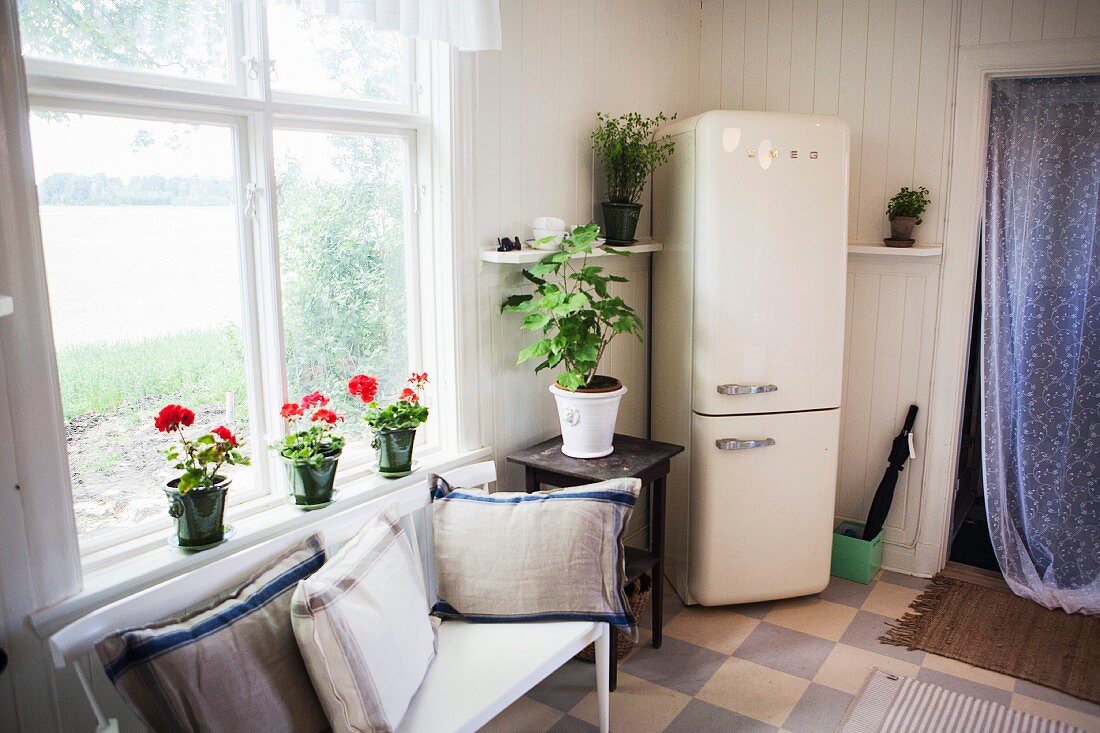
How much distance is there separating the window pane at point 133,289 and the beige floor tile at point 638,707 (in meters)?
1.36

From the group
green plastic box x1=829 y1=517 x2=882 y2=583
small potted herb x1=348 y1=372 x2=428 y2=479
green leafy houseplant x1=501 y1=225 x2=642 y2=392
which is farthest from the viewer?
green plastic box x1=829 y1=517 x2=882 y2=583

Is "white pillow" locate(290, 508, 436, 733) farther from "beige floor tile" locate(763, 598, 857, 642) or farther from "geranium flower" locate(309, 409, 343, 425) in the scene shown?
"beige floor tile" locate(763, 598, 857, 642)

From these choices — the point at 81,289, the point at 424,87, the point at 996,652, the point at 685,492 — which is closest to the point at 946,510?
the point at 996,652

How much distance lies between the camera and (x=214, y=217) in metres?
2.11

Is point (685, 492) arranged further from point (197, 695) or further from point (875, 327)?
point (197, 695)

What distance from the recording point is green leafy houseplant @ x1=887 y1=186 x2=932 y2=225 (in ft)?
10.6

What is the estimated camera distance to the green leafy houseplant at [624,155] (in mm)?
3059

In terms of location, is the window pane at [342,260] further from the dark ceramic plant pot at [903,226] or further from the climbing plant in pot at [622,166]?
the dark ceramic plant pot at [903,226]

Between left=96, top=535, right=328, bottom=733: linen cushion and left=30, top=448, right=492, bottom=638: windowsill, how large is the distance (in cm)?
21

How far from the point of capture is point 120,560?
190 centimetres

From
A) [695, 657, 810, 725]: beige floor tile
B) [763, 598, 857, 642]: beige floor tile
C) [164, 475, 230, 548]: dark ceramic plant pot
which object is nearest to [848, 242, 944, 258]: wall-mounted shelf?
[763, 598, 857, 642]: beige floor tile

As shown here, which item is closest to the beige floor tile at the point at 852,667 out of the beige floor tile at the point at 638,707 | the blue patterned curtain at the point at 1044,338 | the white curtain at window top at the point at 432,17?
the beige floor tile at the point at 638,707

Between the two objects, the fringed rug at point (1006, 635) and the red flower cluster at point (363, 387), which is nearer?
the red flower cluster at point (363, 387)

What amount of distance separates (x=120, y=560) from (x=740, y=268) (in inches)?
83.0
